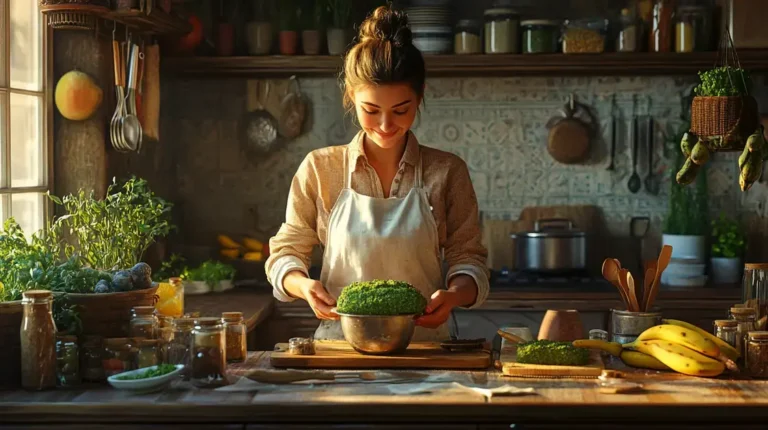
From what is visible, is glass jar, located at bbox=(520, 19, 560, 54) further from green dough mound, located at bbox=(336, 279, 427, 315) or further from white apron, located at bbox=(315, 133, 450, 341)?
green dough mound, located at bbox=(336, 279, 427, 315)

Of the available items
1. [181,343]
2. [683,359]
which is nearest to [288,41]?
[181,343]

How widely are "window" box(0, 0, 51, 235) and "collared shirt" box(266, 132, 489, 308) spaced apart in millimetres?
1374

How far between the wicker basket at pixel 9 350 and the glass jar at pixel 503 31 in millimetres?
3348

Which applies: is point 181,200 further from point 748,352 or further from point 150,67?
A: point 748,352

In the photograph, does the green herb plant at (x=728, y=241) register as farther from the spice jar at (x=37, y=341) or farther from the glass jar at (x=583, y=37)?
the spice jar at (x=37, y=341)

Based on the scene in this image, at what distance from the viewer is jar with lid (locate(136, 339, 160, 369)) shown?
269cm

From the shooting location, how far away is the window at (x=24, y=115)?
405 centimetres

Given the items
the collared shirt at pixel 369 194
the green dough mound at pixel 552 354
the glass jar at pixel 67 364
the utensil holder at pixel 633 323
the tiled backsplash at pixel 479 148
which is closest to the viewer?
Result: the glass jar at pixel 67 364

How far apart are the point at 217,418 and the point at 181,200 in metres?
3.64

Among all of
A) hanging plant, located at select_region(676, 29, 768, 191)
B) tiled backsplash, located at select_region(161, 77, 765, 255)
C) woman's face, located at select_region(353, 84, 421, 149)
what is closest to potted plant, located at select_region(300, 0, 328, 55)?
tiled backsplash, located at select_region(161, 77, 765, 255)

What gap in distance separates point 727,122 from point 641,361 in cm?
86

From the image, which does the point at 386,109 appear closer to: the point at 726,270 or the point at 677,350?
the point at 677,350

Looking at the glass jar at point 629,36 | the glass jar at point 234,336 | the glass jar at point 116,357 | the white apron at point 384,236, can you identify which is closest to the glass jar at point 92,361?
the glass jar at point 116,357

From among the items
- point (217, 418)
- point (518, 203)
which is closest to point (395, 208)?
point (217, 418)
